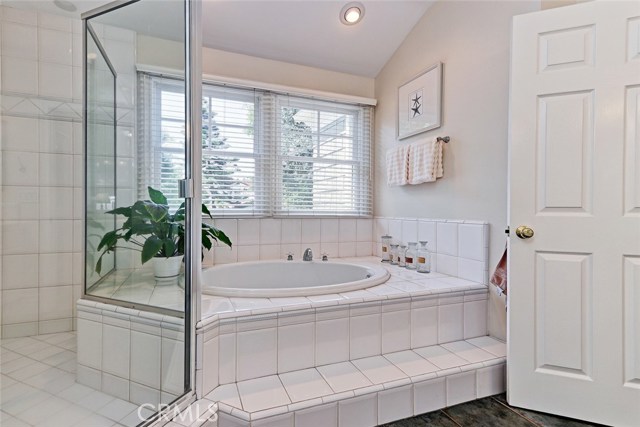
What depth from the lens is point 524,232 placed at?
56.8 inches

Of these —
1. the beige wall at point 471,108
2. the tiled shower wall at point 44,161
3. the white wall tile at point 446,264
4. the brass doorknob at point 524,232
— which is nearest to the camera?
the brass doorknob at point 524,232

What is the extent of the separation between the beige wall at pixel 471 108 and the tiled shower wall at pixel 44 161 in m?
1.96

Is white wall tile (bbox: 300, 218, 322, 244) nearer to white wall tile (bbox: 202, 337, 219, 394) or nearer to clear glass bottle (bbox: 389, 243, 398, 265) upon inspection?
clear glass bottle (bbox: 389, 243, 398, 265)

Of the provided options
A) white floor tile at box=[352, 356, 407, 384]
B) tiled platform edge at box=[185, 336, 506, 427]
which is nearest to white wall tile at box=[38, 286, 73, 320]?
tiled platform edge at box=[185, 336, 506, 427]

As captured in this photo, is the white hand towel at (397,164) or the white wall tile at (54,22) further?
the white hand towel at (397,164)

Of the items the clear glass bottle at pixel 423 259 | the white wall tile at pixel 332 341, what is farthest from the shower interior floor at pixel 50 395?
the clear glass bottle at pixel 423 259

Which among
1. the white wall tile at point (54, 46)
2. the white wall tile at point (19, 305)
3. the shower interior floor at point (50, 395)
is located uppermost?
the white wall tile at point (54, 46)

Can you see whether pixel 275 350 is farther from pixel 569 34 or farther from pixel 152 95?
pixel 569 34

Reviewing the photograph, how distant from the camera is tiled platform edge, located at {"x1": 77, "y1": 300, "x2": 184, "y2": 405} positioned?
1.20m

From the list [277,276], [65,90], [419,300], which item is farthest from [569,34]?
[65,90]

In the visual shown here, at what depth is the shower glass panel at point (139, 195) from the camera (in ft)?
4.07

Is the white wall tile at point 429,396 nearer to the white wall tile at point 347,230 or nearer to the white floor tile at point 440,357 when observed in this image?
the white floor tile at point 440,357

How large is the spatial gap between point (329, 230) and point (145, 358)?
1.79 m

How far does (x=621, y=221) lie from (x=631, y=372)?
634 mm
